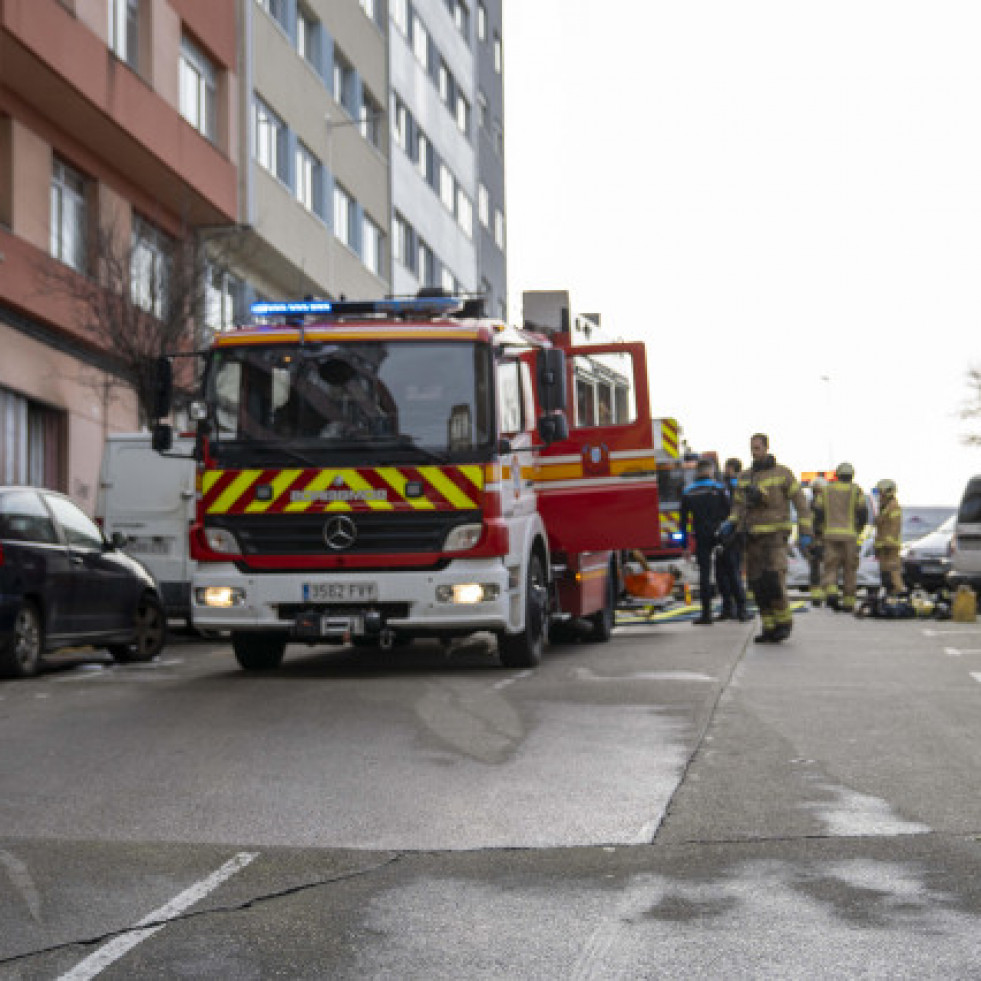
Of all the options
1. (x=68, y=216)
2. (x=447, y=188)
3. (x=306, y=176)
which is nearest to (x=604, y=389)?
(x=68, y=216)

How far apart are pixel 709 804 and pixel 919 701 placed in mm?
4545

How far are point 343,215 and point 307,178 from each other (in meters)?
3.30

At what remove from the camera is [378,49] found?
147 feet

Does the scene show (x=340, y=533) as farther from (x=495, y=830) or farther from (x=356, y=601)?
(x=495, y=830)

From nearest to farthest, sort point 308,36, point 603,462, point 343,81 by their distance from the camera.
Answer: point 603,462 < point 308,36 < point 343,81

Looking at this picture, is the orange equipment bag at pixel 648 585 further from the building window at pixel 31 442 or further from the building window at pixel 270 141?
the building window at pixel 270 141

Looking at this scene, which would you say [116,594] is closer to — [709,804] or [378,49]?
[709,804]

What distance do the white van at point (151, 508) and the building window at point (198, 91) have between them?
10680 mm

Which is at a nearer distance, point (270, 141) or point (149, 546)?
point (149, 546)

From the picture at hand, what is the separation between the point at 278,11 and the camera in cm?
3603

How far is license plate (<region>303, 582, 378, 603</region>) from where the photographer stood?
542 inches

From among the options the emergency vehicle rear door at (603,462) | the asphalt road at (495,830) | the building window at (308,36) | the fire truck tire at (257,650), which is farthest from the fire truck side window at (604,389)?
the building window at (308,36)

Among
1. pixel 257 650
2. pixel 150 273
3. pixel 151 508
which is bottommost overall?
pixel 257 650

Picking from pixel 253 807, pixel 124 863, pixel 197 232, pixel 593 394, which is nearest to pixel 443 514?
pixel 593 394
